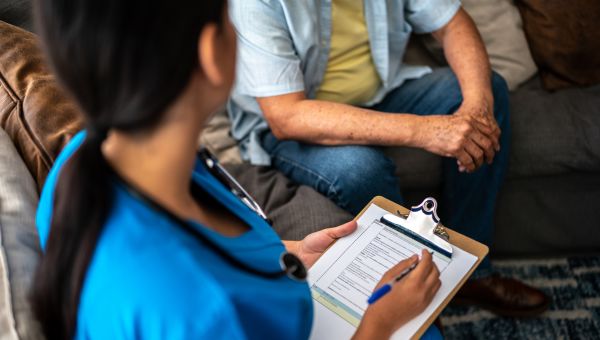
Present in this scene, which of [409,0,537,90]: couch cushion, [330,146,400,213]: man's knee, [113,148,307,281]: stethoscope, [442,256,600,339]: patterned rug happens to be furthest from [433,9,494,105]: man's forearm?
[113,148,307,281]: stethoscope

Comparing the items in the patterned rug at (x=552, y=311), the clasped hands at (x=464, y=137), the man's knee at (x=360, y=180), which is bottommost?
the patterned rug at (x=552, y=311)

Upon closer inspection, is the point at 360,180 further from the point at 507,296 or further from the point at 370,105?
the point at 507,296

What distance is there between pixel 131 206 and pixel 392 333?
42 centimetres

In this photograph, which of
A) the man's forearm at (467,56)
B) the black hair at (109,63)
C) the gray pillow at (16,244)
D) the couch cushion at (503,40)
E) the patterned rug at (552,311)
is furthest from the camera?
the couch cushion at (503,40)

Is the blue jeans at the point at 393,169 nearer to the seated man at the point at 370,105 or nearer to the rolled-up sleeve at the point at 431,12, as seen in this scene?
the seated man at the point at 370,105

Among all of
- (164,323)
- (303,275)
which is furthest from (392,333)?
(164,323)

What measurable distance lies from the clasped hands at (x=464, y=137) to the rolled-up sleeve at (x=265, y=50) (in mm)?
316

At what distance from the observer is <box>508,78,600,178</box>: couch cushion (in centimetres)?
134

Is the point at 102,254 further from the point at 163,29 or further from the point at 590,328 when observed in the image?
the point at 590,328

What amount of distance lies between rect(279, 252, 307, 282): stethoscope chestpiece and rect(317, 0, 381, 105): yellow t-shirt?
0.73 meters

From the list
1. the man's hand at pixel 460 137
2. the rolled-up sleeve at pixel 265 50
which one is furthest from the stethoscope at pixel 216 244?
the man's hand at pixel 460 137

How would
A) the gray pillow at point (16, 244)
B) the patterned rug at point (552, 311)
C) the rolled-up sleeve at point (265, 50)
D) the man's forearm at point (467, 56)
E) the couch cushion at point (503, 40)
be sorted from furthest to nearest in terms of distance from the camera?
the couch cushion at point (503, 40) → the patterned rug at point (552, 311) → the man's forearm at point (467, 56) → the rolled-up sleeve at point (265, 50) → the gray pillow at point (16, 244)

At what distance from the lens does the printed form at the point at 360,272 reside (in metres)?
0.77

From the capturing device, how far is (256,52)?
45.2 inches
